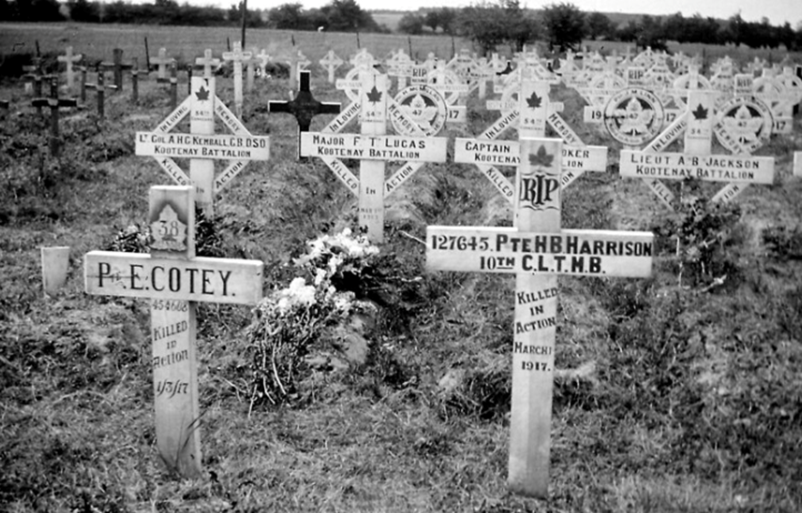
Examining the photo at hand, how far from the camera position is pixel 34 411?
19.7ft

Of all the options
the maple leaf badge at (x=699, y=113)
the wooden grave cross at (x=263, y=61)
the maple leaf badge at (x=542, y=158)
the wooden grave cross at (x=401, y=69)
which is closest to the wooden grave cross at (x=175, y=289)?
the maple leaf badge at (x=542, y=158)

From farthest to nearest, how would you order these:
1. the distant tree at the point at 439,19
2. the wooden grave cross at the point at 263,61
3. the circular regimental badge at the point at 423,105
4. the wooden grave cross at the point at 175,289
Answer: the distant tree at the point at 439,19
the wooden grave cross at the point at 263,61
the circular regimental badge at the point at 423,105
the wooden grave cross at the point at 175,289

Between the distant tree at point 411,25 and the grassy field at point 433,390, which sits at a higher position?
the distant tree at point 411,25

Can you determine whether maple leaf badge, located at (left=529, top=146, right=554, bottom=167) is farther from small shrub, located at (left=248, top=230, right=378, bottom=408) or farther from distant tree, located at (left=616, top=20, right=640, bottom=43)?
distant tree, located at (left=616, top=20, right=640, bottom=43)

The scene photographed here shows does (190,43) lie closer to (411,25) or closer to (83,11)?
(83,11)

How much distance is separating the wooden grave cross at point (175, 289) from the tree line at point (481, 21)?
3980cm

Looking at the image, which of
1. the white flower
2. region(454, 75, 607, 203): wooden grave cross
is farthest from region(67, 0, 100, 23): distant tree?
the white flower

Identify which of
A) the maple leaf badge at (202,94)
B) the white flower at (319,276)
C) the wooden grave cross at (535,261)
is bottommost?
the white flower at (319,276)

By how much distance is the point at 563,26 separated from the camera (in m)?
49.8

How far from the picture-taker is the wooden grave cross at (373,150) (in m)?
11.0

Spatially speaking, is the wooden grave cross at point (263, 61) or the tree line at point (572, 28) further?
the tree line at point (572, 28)

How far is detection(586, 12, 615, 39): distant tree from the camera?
214 ft

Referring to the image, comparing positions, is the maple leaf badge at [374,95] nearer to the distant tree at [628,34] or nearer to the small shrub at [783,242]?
the small shrub at [783,242]

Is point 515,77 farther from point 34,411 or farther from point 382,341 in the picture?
point 34,411
